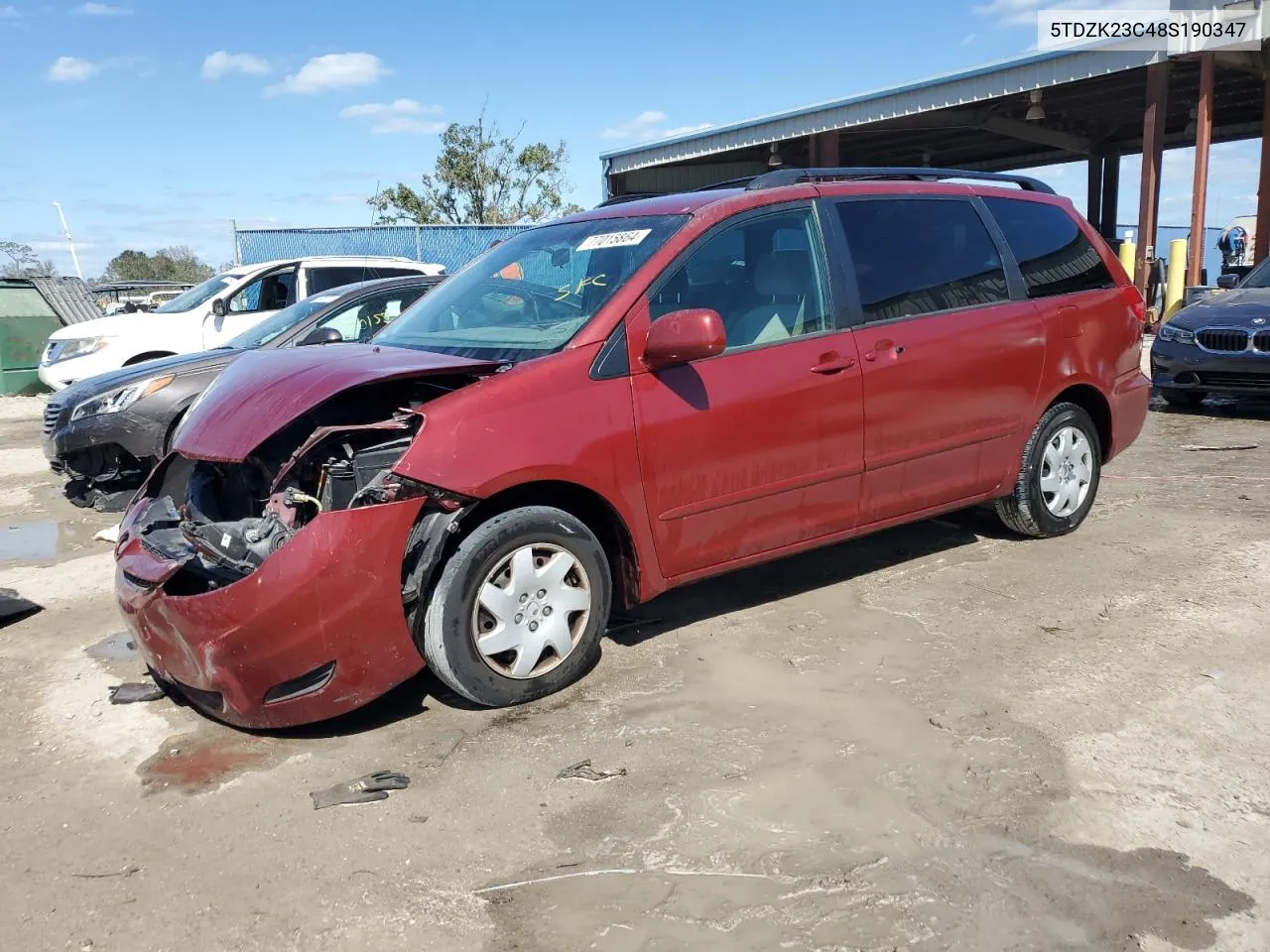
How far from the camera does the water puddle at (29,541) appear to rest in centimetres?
630

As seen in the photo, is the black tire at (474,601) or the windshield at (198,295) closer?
the black tire at (474,601)

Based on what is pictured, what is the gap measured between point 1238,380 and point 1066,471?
4.82 metres

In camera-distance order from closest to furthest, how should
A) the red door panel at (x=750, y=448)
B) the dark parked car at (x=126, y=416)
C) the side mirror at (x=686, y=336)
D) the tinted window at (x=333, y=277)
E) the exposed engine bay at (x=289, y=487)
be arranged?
the exposed engine bay at (x=289, y=487), the side mirror at (x=686, y=336), the red door panel at (x=750, y=448), the dark parked car at (x=126, y=416), the tinted window at (x=333, y=277)

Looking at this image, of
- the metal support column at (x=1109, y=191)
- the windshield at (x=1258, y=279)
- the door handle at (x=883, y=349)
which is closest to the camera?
the door handle at (x=883, y=349)

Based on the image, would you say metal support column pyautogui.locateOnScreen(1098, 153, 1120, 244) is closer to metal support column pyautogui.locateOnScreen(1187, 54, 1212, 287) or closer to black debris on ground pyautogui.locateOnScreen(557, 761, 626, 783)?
metal support column pyautogui.locateOnScreen(1187, 54, 1212, 287)

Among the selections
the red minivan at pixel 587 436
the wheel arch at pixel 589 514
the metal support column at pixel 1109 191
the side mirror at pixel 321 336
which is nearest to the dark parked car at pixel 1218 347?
the red minivan at pixel 587 436

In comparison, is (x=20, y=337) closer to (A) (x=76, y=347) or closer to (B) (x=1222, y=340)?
(A) (x=76, y=347)

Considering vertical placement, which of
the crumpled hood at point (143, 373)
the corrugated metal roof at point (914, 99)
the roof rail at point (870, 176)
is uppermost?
the corrugated metal roof at point (914, 99)

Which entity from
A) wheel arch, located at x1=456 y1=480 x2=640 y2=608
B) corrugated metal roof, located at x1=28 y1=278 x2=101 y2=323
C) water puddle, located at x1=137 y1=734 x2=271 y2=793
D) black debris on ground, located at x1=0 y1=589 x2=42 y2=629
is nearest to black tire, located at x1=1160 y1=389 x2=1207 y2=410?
wheel arch, located at x1=456 y1=480 x2=640 y2=608

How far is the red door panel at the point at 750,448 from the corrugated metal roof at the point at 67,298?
51.7ft

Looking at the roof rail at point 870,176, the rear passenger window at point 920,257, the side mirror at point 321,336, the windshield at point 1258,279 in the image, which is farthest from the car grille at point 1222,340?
the side mirror at point 321,336

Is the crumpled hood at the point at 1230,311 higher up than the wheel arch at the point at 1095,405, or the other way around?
the wheel arch at the point at 1095,405

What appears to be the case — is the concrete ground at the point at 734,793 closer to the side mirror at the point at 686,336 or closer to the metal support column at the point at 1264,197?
the side mirror at the point at 686,336

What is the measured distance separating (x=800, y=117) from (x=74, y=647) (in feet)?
60.7
